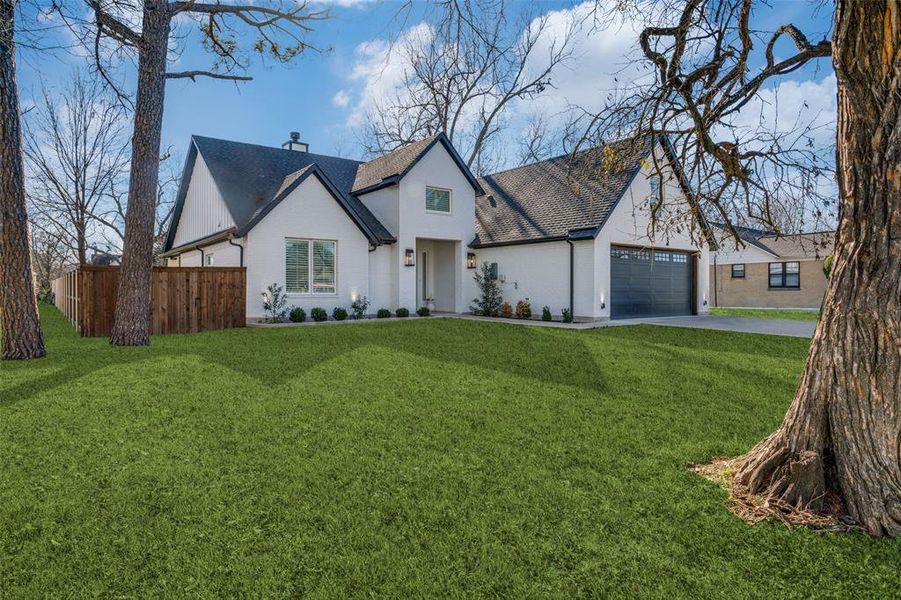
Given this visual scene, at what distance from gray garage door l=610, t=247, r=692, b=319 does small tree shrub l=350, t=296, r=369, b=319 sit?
770cm

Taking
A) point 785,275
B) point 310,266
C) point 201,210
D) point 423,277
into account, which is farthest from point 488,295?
point 785,275

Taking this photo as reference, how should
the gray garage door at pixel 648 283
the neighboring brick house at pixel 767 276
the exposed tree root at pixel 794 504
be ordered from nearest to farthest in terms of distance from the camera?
the exposed tree root at pixel 794 504, the gray garage door at pixel 648 283, the neighboring brick house at pixel 767 276

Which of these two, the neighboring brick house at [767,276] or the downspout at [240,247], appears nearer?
the downspout at [240,247]

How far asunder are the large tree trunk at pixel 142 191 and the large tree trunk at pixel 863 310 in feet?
34.0

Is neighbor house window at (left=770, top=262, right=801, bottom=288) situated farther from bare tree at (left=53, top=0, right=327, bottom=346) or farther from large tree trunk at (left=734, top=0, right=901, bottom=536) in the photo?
bare tree at (left=53, top=0, right=327, bottom=346)

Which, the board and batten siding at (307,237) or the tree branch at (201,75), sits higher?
the tree branch at (201,75)

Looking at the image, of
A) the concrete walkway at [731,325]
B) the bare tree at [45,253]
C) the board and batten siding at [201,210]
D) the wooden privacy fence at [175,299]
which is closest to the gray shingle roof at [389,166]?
the board and batten siding at [201,210]

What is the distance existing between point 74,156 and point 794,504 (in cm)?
3131

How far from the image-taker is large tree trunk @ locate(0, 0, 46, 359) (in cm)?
769

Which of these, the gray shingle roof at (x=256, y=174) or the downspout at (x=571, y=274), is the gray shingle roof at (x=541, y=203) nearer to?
the downspout at (x=571, y=274)

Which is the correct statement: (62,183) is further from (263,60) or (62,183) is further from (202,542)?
(202,542)

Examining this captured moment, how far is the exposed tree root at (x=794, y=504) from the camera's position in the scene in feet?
9.18

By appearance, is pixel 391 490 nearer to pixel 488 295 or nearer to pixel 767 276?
pixel 488 295

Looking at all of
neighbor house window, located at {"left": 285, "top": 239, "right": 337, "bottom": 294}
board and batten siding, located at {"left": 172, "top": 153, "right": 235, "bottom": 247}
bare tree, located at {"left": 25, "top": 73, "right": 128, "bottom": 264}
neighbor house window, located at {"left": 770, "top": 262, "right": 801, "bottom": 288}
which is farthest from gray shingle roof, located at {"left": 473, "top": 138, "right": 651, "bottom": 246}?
bare tree, located at {"left": 25, "top": 73, "right": 128, "bottom": 264}
